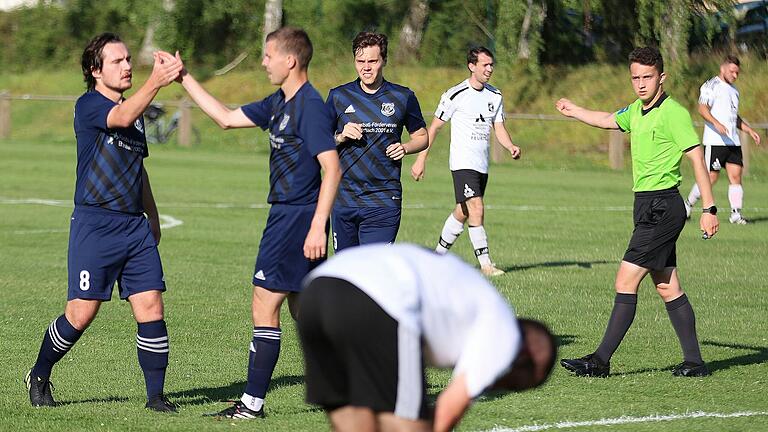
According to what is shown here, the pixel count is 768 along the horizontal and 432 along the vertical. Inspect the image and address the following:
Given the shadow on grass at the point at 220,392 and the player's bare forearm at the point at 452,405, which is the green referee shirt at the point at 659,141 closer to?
the shadow on grass at the point at 220,392

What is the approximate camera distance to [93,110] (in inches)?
276

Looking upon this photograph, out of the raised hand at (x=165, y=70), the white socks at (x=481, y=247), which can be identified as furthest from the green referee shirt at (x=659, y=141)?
the white socks at (x=481, y=247)

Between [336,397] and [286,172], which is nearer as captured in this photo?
[336,397]

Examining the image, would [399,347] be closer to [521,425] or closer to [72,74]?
[521,425]

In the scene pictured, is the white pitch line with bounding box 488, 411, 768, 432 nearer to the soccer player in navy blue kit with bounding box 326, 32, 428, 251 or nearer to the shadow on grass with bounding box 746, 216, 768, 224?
the soccer player in navy blue kit with bounding box 326, 32, 428, 251

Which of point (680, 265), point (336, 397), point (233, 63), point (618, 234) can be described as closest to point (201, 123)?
point (233, 63)

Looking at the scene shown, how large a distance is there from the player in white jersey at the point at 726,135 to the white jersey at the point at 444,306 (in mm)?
15379

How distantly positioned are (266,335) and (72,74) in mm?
43059

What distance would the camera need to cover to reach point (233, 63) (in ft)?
156

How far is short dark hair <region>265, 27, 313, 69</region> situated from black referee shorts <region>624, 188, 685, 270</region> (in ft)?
9.76

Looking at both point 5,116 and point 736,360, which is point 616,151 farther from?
point 736,360

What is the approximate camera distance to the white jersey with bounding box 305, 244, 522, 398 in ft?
12.8

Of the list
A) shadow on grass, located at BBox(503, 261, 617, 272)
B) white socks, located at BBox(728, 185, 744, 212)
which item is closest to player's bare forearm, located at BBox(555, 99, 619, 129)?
shadow on grass, located at BBox(503, 261, 617, 272)

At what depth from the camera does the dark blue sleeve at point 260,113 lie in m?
6.99
